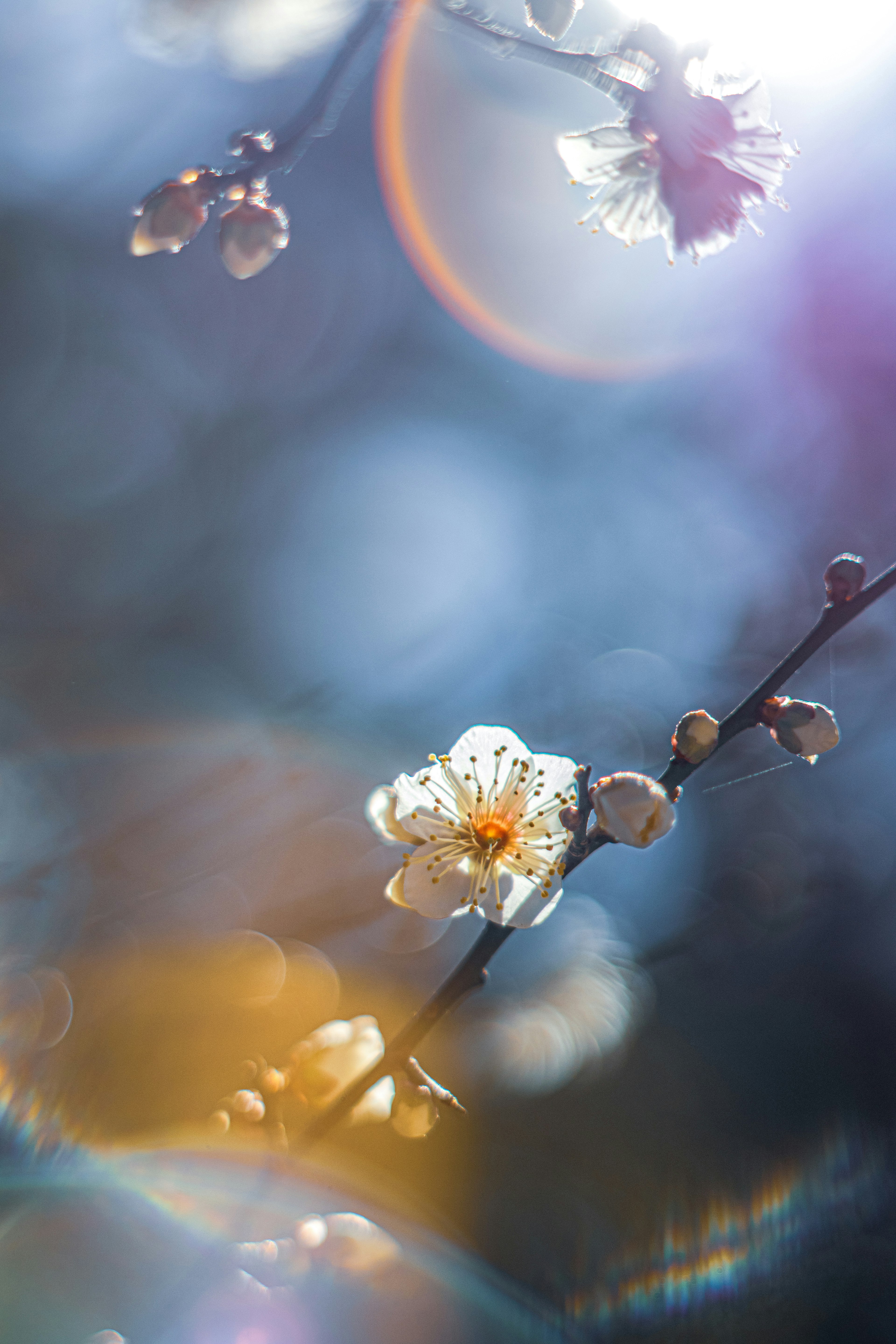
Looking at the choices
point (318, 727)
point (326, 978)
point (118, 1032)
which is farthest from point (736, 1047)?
point (118, 1032)

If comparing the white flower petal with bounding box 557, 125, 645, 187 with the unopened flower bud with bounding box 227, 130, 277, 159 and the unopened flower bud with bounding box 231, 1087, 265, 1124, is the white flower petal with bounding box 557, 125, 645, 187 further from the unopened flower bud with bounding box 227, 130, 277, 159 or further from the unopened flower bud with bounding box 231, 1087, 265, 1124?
the unopened flower bud with bounding box 231, 1087, 265, 1124

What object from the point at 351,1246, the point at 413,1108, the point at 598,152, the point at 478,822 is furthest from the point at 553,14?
the point at 351,1246

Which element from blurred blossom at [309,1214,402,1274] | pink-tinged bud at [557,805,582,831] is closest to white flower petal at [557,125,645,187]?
pink-tinged bud at [557,805,582,831]

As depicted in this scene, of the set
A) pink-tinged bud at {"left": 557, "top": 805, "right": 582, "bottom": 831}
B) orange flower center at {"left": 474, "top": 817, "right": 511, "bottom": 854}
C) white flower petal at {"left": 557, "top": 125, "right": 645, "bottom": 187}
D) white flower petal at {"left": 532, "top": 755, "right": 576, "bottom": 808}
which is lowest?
pink-tinged bud at {"left": 557, "top": 805, "right": 582, "bottom": 831}

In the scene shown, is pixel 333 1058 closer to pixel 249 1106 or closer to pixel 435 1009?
pixel 249 1106

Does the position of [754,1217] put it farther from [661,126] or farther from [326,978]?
[661,126]
